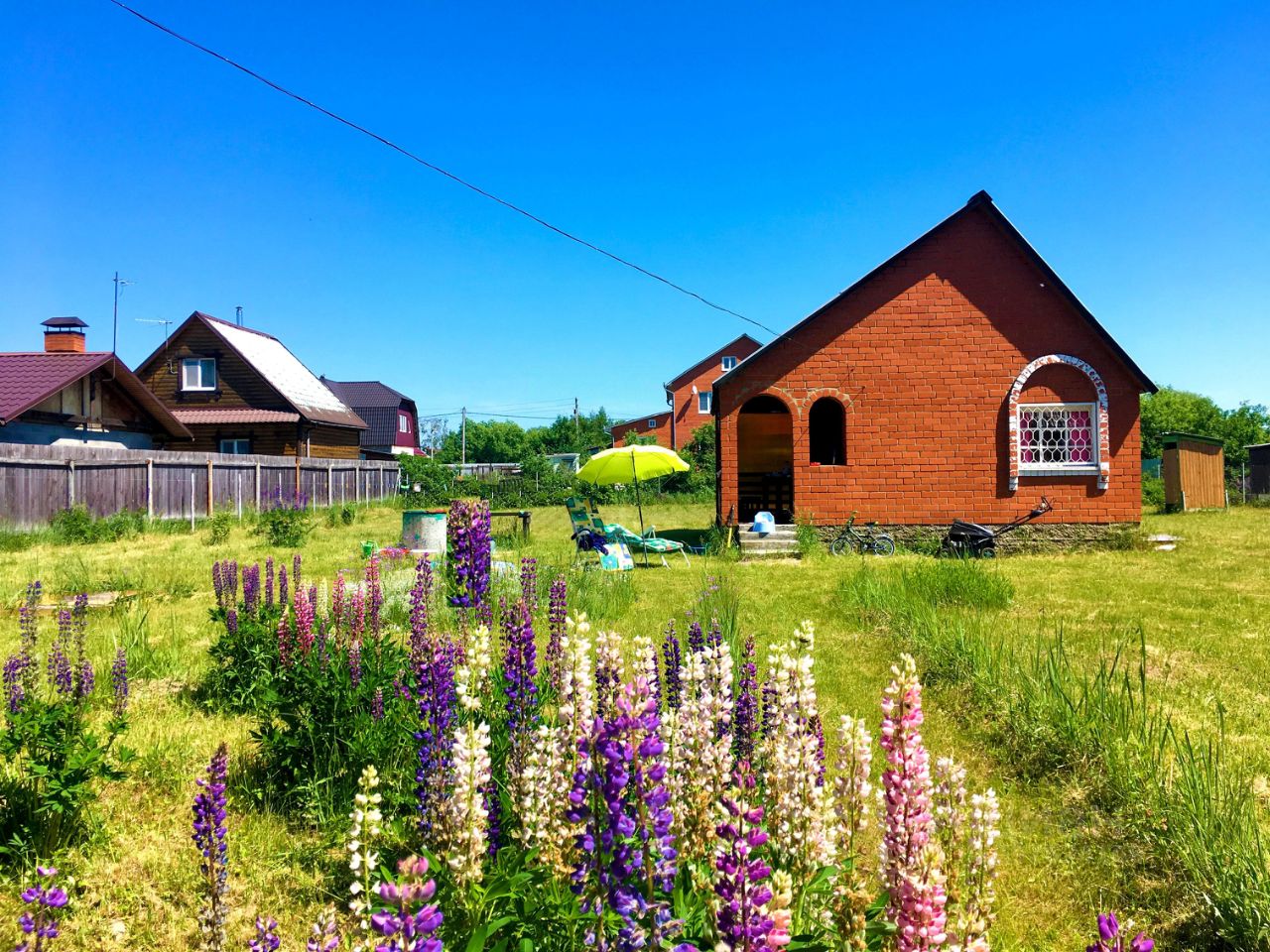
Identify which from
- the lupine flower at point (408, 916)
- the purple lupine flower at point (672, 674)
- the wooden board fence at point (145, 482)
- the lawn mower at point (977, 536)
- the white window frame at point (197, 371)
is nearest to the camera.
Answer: the lupine flower at point (408, 916)

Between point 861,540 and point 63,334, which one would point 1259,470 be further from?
point 63,334

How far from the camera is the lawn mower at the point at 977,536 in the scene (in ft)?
44.0

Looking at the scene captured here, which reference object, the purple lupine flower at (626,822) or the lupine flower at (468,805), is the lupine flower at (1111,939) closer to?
the purple lupine flower at (626,822)

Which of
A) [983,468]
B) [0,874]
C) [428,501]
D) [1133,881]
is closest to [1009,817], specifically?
[1133,881]

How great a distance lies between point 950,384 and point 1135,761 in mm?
11742

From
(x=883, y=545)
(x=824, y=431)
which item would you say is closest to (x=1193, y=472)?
(x=824, y=431)

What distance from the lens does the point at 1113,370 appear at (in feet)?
46.1

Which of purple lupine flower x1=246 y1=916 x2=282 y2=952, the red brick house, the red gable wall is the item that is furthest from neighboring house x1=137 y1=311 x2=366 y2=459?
purple lupine flower x1=246 y1=916 x2=282 y2=952

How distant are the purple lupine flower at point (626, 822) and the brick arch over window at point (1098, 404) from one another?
1460 centimetres

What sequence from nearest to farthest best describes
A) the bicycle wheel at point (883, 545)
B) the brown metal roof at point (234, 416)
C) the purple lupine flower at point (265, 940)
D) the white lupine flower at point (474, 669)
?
the purple lupine flower at point (265, 940), the white lupine flower at point (474, 669), the bicycle wheel at point (883, 545), the brown metal roof at point (234, 416)

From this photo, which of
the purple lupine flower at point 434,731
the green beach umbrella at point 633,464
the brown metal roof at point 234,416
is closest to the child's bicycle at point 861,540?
the green beach umbrella at point 633,464

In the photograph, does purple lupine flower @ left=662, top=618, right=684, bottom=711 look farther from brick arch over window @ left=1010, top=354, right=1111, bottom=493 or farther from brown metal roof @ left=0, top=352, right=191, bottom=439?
brown metal roof @ left=0, top=352, right=191, bottom=439

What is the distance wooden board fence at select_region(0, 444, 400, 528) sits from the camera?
16141 mm

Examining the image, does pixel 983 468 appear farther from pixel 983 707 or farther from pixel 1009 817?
pixel 1009 817
